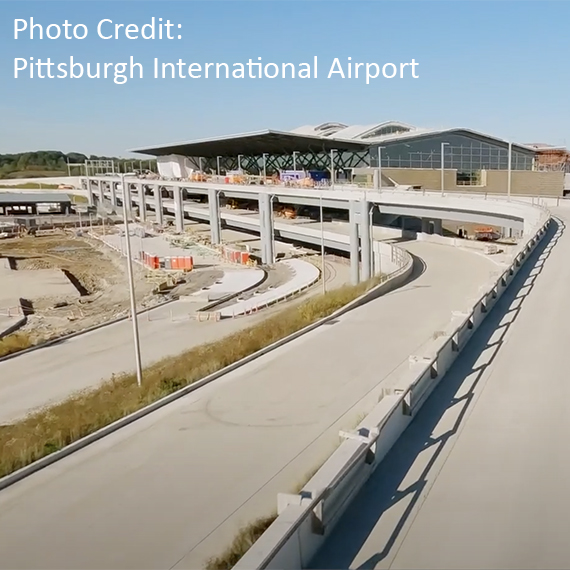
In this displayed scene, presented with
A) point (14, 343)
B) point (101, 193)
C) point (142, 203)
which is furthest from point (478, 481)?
point (101, 193)

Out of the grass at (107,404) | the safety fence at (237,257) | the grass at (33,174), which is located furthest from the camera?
the grass at (33,174)

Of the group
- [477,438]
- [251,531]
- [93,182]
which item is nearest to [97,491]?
[251,531]

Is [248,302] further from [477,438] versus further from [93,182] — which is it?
[93,182]

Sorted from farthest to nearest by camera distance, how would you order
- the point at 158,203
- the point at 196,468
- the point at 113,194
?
the point at 113,194
the point at 158,203
the point at 196,468

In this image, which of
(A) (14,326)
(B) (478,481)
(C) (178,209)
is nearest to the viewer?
(B) (478,481)

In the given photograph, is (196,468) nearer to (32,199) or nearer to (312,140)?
(312,140)

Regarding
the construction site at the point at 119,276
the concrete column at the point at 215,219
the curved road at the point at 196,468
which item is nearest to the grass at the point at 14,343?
the construction site at the point at 119,276

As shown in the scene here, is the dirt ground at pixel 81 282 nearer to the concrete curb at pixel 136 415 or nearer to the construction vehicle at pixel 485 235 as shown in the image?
the concrete curb at pixel 136 415
